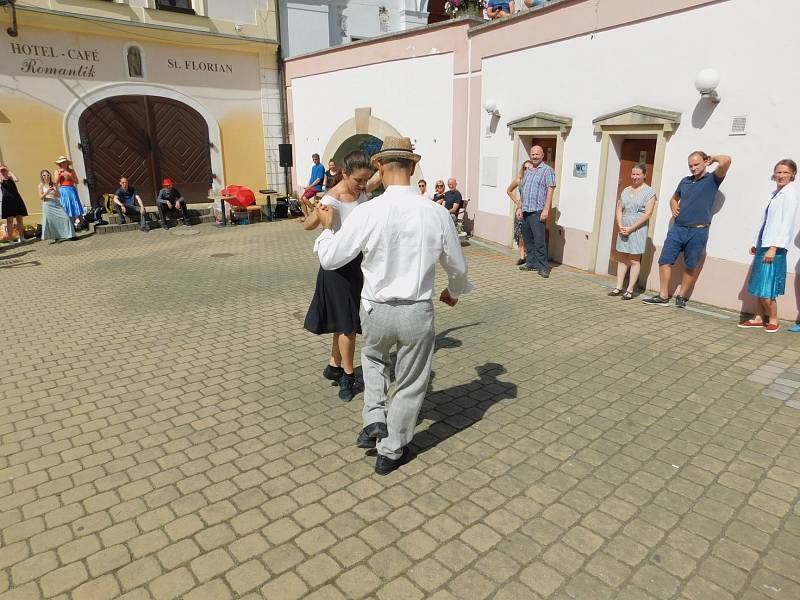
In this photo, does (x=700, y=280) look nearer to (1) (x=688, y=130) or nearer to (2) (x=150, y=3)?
(1) (x=688, y=130)

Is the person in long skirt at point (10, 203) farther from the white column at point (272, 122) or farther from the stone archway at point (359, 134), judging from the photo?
the stone archway at point (359, 134)

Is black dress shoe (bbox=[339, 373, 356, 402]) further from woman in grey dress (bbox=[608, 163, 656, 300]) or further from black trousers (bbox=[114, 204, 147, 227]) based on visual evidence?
black trousers (bbox=[114, 204, 147, 227])

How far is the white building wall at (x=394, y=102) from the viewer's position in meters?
11.6

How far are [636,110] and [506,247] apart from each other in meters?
3.51

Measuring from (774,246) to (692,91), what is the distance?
237 centimetres

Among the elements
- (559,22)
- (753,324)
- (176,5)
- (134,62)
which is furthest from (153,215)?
(753,324)

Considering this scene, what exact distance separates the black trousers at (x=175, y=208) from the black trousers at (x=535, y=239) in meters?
9.22

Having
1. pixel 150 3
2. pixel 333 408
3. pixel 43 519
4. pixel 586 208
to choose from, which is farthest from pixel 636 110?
pixel 150 3

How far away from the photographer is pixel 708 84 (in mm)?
6574

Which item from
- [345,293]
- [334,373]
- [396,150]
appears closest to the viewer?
[396,150]

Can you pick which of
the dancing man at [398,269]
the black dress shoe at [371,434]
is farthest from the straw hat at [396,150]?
the black dress shoe at [371,434]

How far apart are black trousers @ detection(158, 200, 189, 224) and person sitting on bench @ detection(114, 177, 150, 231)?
16.0 inches

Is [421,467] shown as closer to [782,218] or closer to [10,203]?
[782,218]

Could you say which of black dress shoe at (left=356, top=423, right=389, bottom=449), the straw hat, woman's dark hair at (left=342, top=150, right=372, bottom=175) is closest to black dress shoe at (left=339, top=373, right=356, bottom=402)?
black dress shoe at (left=356, top=423, right=389, bottom=449)
